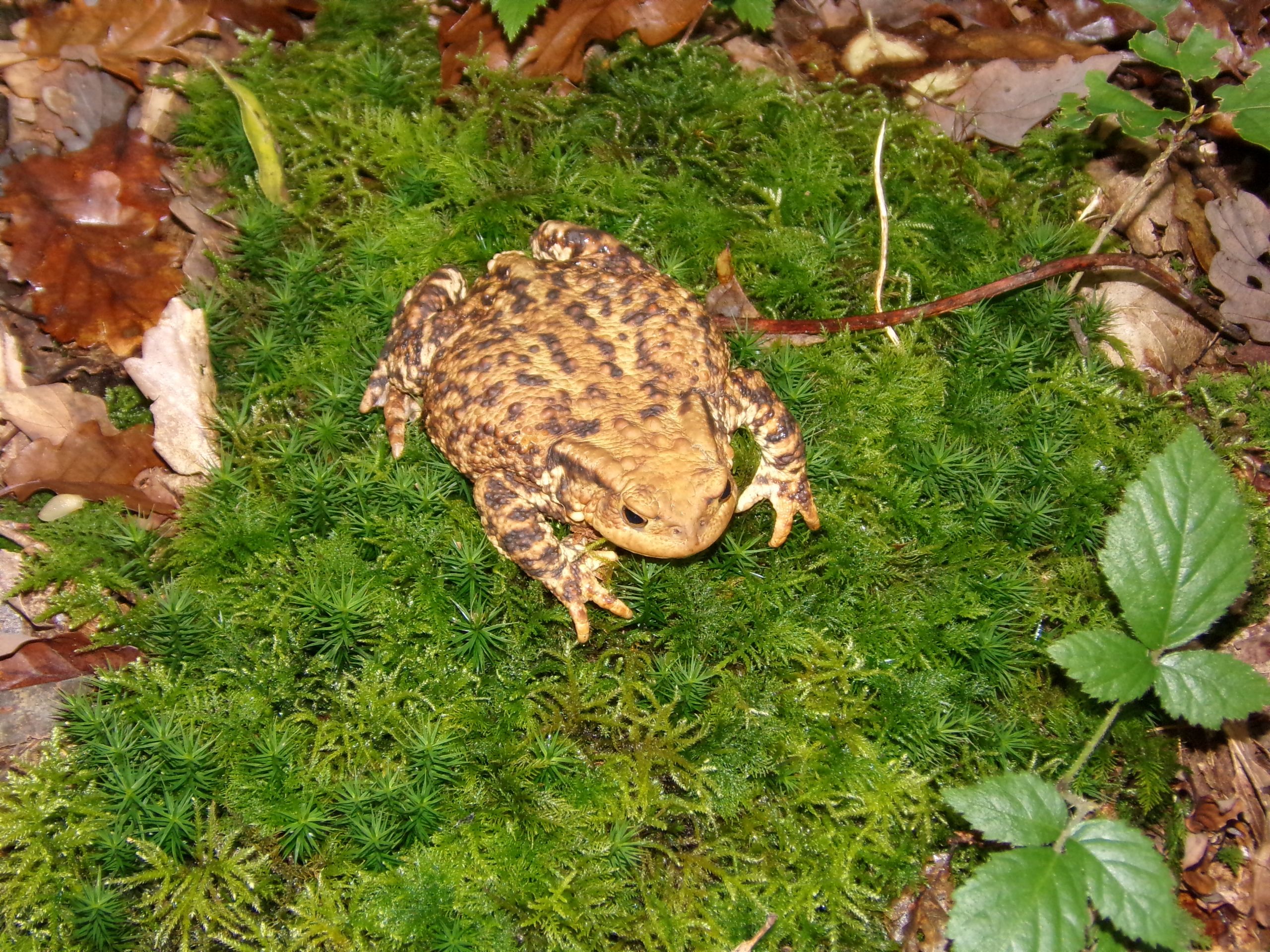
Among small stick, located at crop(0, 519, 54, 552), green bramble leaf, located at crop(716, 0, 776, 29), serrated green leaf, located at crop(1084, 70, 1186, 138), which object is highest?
green bramble leaf, located at crop(716, 0, 776, 29)

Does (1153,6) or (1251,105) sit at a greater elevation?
(1153,6)

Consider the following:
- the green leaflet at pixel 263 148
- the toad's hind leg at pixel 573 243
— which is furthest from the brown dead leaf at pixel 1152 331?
the green leaflet at pixel 263 148

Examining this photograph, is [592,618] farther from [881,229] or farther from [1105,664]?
[881,229]

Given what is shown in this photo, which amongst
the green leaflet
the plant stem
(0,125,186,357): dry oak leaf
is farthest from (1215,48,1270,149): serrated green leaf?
(0,125,186,357): dry oak leaf

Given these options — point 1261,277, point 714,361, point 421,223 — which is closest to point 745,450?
point 714,361

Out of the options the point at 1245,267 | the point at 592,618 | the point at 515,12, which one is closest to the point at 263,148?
the point at 515,12

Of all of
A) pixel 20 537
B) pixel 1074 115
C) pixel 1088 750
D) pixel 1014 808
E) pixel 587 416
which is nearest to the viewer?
pixel 1014 808

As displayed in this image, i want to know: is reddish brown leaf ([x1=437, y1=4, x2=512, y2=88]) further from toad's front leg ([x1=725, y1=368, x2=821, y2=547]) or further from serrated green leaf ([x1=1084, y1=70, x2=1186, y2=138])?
serrated green leaf ([x1=1084, y1=70, x2=1186, y2=138])
